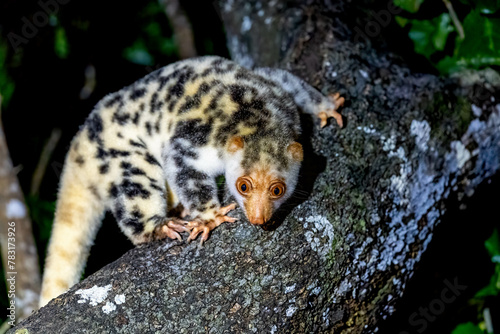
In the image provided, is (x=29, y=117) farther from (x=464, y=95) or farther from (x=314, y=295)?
(x=464, y=95)

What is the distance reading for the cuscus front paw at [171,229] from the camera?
9.02 ft

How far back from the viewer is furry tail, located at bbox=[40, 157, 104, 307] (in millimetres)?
3395

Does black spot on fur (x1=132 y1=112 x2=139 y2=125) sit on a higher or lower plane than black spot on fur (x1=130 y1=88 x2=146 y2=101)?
lower

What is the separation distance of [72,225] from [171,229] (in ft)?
3.49

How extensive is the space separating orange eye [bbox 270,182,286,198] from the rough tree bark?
12cm

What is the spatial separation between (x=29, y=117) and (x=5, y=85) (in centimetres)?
48

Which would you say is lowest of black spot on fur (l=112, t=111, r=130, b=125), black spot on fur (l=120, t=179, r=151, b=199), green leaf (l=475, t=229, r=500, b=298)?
green leaf (l=475, t=229, r=500, b=298)

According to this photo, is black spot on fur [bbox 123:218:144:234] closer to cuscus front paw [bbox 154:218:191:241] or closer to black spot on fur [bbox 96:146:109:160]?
cuscus front paw [bbox 154:218:191:241]

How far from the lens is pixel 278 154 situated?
288 cm

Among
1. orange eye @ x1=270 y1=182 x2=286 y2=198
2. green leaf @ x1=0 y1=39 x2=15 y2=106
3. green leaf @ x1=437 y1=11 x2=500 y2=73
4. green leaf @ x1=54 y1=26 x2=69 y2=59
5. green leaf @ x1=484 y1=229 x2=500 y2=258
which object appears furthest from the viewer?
green leaf @ x1=54 y1=26 x2=69 y2=59

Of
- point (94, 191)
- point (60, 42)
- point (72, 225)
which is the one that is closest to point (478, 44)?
point (94, 191)

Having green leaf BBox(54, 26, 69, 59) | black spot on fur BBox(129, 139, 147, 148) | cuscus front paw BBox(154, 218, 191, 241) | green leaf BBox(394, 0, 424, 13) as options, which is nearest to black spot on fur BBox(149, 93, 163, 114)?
black spot on fur BBox(129, 139, 147, 148)

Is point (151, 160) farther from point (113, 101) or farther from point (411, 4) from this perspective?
point (411, 4)

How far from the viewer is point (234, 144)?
2.84m
